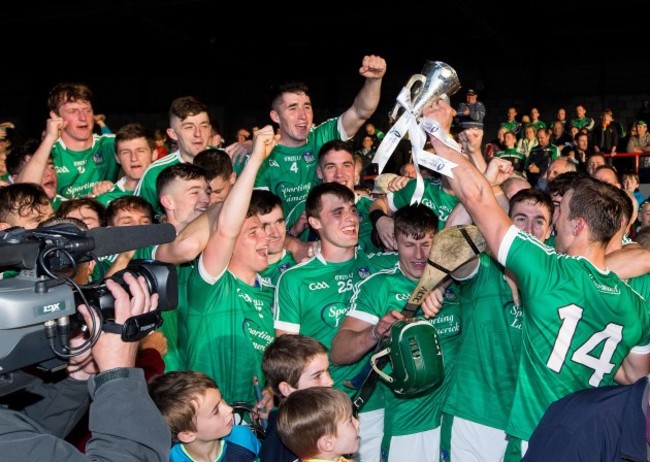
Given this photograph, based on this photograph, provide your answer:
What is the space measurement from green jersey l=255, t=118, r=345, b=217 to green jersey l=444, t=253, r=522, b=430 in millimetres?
2295


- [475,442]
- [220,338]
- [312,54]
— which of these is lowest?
[475,442]

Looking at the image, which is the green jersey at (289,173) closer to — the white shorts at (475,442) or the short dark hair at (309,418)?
the white shorts at (475,442)

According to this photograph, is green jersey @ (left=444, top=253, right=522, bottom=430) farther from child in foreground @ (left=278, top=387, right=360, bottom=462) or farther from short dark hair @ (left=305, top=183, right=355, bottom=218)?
child in foreground @ (left=278, top=387, right=360, bottom=462)

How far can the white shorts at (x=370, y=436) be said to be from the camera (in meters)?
5.18

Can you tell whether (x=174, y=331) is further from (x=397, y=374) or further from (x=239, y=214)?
(x=397, y=374)

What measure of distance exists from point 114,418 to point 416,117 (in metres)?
2.13

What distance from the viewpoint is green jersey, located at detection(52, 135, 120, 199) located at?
706 cm

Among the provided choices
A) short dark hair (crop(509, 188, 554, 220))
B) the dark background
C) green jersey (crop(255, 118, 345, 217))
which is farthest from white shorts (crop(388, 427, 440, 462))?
the dark background

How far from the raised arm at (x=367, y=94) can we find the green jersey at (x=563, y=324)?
2385 millimetres

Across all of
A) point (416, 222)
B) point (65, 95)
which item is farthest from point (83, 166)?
point (416, 222)

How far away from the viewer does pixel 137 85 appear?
2978cm

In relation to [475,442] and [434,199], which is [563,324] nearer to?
[475,442]

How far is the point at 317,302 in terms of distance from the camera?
519 centimetres

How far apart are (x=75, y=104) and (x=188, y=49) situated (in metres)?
22.7
